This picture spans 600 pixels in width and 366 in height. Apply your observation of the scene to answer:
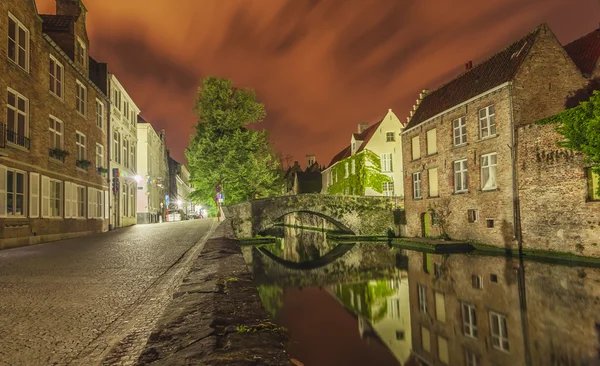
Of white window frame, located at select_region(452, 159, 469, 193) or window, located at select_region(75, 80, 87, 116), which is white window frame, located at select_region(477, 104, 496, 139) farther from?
A: window, located at select_region(75, 80, 87, 116)

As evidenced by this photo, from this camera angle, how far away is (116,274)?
21.5ft

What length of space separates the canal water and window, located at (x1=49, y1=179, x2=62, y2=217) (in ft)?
28.1

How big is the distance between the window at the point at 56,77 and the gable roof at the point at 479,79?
19.5 meters

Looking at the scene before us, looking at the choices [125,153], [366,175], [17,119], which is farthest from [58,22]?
[366,175]

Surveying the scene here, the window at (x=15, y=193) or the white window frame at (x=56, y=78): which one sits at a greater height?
the white window frame at (x=56, y=78)

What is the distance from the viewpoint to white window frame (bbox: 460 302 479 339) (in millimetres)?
8479

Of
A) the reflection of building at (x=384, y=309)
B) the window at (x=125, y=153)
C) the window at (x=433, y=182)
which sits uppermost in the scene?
the window at (x=125, y=153)

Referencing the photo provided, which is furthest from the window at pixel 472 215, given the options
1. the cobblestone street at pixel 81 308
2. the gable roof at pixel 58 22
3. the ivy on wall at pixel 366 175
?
the gable roof at pixel 58 22

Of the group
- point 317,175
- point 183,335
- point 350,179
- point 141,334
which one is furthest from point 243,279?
point 317,175

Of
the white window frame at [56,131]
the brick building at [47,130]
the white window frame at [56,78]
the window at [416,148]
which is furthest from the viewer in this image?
the window at [416,148]

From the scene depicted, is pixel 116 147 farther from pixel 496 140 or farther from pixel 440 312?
pixel 440 312

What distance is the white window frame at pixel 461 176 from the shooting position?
21719 millimetres

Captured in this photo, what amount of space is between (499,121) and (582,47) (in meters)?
7.16

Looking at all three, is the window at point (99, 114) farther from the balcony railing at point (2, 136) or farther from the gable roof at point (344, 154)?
the gable roof at point (344, 154)
